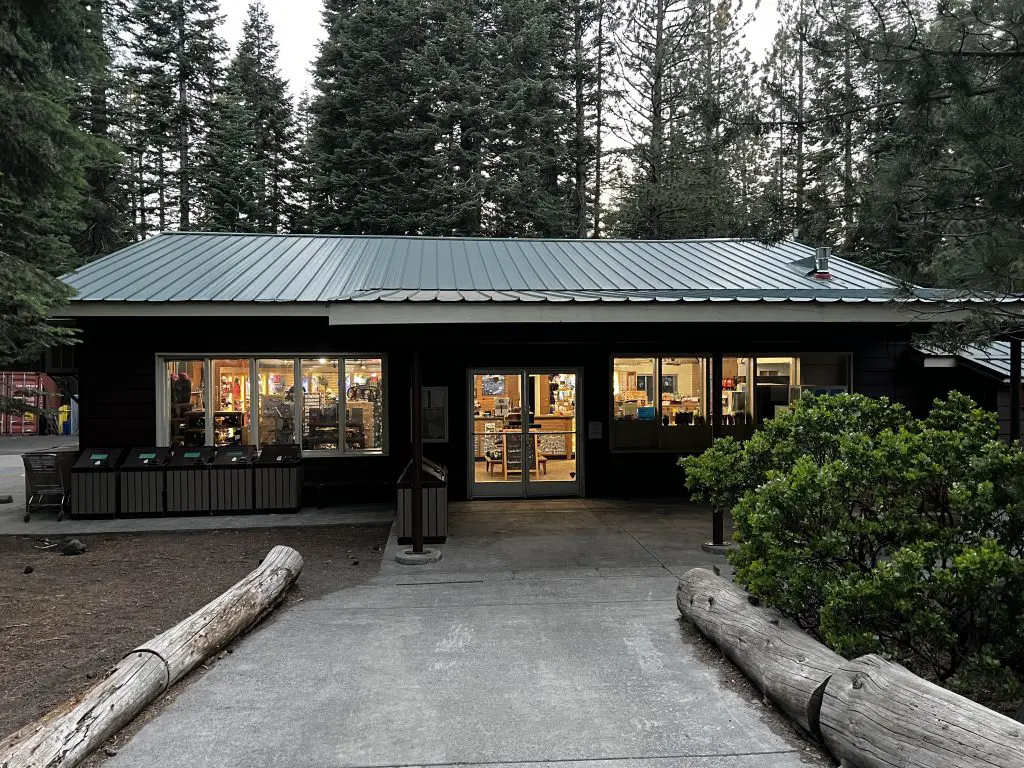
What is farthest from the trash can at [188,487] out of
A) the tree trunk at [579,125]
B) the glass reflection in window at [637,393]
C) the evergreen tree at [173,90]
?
the evergreen tree at [173,90]

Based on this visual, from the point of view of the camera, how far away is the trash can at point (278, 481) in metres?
9.66

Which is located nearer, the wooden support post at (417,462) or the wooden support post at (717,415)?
the wooden support post at (417,462)

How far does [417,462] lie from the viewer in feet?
22.8

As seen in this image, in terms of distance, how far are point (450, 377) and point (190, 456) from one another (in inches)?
151

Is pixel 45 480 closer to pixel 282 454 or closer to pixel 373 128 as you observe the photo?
pixel 282 454

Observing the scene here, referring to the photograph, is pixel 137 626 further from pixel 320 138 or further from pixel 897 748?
pixel 320 138

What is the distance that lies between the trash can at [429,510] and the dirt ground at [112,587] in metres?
0.43

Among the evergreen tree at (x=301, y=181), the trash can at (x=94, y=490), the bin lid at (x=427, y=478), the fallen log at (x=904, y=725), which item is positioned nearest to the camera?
the fallen log at (x=904, y=725)

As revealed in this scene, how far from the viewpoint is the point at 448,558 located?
7125 mm

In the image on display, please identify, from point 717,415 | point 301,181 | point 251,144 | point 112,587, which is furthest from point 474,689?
point 301,181

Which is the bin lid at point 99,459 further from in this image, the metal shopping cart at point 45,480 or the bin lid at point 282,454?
the bin lid at point 282,454

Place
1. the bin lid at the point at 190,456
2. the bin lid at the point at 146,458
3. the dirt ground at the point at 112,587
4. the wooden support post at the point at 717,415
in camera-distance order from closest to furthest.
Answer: the dirt ground at the point at 112,587 → the wooden support post at the point at 717,415 → the bin lid at the point at 146,458 → the bin lid at the point at 190,456

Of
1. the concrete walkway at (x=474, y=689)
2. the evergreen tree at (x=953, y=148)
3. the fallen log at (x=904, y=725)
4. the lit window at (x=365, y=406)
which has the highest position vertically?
the evergreen tree at (x=953, y=148)

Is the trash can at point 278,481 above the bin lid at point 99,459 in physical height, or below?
below
